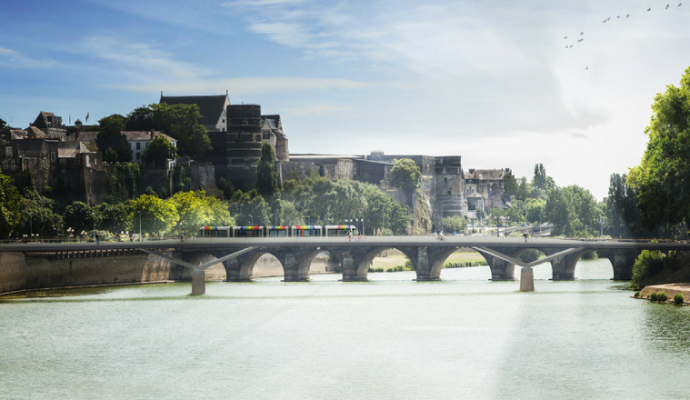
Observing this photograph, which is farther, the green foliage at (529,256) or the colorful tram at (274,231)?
the green foliage at (529,256)

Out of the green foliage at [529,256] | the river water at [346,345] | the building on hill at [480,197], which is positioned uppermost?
the building on hill at [480,197]

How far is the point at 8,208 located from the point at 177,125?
4303 cm

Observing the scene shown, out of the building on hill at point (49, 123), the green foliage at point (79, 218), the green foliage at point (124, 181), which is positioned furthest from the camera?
the building on hill at point (49, 123)

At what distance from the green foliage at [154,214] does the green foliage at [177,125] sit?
80.8ft

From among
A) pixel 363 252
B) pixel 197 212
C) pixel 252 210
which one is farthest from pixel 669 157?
pixel 252 210

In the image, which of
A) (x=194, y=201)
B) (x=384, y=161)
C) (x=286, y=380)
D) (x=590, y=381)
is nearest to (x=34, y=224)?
(x=194, y=201)

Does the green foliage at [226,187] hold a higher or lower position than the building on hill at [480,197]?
lower

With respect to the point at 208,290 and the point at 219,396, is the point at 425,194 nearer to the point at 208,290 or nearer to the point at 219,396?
the point at 208,290

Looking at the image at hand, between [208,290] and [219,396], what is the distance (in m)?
35.6

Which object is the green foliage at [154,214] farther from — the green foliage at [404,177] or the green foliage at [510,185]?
the green foliage at [510,185]

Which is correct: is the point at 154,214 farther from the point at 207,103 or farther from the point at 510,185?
the point at 510,185

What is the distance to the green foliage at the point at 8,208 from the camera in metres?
72.6

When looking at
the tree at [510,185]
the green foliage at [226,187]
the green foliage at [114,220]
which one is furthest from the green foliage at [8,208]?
the tree at [510,185]

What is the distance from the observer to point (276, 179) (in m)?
107
